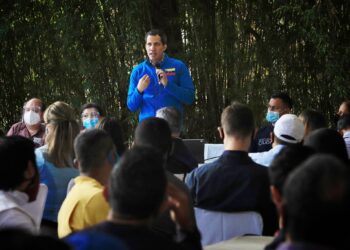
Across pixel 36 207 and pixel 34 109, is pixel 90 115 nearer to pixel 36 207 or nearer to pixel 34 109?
pixel 34 109

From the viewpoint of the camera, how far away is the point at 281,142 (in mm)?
3998

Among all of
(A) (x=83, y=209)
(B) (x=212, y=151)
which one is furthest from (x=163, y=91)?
(A) (x=83, y=209)

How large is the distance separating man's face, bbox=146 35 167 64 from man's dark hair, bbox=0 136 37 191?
310 cm

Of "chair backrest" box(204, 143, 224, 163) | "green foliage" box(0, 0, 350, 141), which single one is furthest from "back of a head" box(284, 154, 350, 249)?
"green foliage" box(0, 0, 350, 141)

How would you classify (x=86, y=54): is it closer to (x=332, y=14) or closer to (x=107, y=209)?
(x=332, y=14)

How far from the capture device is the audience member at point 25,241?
1387mm

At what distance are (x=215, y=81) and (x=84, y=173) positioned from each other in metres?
5.29

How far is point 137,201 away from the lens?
1934 mm

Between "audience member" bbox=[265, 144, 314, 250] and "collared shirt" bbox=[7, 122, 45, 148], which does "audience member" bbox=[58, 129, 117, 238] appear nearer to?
"audience member" bbox=[265, 144, 314, 250]

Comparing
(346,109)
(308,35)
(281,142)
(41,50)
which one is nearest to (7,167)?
(281,142)

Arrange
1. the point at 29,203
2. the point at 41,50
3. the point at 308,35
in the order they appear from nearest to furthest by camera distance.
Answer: the point at 29,203
the point at 308,35
the point at 41,50

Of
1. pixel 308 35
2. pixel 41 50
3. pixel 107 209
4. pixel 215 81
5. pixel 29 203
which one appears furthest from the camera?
pixel 41 50

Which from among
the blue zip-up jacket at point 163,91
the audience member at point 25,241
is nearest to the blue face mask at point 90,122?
the blue zip-up jacket at point 163,91

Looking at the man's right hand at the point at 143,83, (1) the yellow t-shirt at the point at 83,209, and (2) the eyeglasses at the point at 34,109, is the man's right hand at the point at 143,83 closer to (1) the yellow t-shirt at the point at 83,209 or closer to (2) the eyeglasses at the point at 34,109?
(2) the eyeglasses at the point at 34,109
